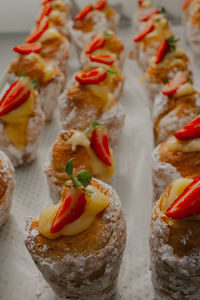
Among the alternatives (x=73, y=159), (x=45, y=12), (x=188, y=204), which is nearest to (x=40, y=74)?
(x=45, y=12)

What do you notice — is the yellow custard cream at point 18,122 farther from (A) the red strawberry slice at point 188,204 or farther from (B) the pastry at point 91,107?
(A) the red strawberry slice at point 188,204

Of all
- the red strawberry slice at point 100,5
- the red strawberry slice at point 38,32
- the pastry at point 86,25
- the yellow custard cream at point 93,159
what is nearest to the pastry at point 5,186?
the yellow custard cream at point 93,159

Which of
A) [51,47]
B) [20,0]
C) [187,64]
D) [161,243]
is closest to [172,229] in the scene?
[161,243]

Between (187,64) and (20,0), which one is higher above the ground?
(20,0)

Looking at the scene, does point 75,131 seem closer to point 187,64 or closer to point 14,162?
point 14,162

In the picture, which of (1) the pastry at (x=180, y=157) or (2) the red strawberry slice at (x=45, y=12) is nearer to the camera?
(1) the pastry at (x=180, y=157)

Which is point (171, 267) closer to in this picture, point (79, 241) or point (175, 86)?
point (79, 241)
